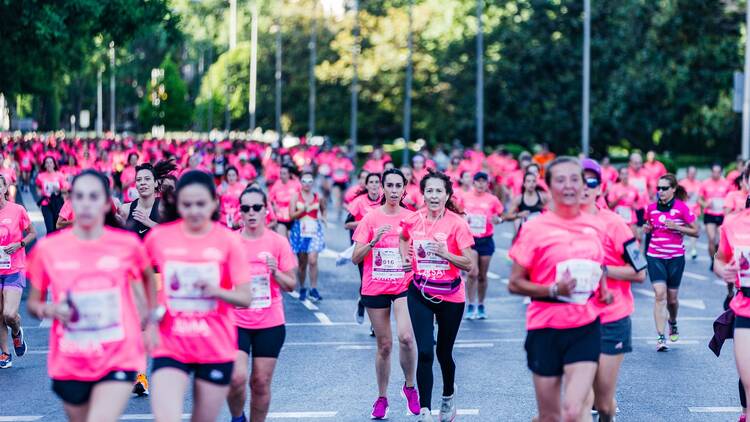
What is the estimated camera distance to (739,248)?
8562mm

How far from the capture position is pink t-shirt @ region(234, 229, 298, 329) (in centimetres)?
834

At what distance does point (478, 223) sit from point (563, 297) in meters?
9.29

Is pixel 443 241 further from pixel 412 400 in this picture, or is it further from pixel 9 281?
pixel 9 281

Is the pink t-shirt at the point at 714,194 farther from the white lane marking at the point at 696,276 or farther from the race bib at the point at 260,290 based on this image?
the race bib at the point at 260,290

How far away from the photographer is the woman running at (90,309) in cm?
652

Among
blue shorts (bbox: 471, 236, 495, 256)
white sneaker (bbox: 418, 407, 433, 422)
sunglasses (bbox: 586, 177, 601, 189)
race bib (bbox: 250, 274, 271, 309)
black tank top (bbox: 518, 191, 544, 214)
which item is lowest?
white sneaker (bbox: 418, 407, 433, 422)

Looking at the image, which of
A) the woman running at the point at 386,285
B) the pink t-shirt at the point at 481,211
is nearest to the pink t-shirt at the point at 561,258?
the woman running at the point at 386,285

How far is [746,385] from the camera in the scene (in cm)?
827

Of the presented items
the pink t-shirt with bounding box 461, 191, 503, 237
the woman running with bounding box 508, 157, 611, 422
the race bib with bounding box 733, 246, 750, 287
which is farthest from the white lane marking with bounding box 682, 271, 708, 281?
the woman running with bounding box 508, 157, 611, 422

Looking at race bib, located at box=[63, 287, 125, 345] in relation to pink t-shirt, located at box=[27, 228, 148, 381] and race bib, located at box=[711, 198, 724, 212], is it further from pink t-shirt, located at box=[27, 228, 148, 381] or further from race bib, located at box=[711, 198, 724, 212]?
race bib, located at box=[711, 198, 724, 212]

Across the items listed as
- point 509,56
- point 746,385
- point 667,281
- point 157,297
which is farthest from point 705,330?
point 509,56

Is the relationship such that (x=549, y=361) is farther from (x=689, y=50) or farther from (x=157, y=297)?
(x=689, y=50)

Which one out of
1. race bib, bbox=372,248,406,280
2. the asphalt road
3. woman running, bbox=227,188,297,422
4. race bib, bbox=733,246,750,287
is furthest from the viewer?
the asphalt road

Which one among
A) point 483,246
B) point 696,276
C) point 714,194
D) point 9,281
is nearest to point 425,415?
point 9,281
